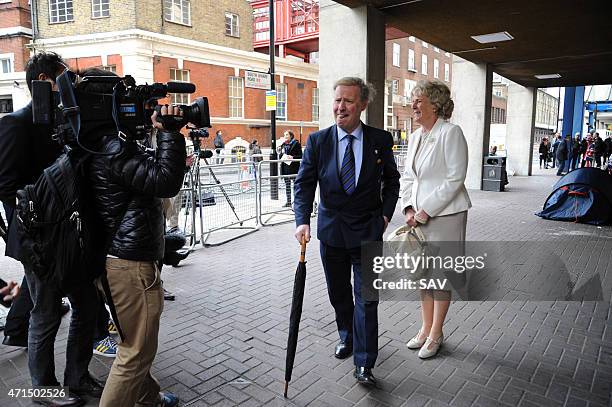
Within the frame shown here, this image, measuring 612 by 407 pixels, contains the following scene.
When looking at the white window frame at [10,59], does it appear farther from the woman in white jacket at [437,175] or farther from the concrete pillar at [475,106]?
the woman in white jacket at [437,175]

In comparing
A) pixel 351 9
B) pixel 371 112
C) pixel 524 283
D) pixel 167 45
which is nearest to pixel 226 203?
pixel 371 112

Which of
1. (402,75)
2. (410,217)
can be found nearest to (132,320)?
(410,217)

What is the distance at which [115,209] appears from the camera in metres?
2.17

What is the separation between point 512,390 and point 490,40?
384 inches

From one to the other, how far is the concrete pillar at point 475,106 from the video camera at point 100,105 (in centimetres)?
1355

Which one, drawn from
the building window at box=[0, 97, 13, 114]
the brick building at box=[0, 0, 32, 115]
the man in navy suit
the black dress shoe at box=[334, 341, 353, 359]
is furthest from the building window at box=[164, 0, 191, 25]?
the black dress shoe at box=[334, 341, 353, 359]

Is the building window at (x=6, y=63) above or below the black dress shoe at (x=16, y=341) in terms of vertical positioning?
above

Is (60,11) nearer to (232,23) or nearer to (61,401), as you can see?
(232,23)

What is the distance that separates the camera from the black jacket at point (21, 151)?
2709mm

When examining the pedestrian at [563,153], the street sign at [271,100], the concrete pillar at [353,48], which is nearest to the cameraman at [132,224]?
the concrete pillar at [353,48]

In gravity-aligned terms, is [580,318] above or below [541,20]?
below

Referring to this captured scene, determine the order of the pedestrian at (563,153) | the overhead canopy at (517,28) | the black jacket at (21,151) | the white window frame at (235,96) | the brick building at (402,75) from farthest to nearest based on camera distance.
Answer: the brick building at (402,75) < the white window frame at (235,96) < the pedestrian at (563,153) < the overhead canopy at (517,28) < the black jacket at (21,151)

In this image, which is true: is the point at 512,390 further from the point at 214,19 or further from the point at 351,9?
the point at 214,19

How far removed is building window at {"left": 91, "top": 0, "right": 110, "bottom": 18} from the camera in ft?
77.4
